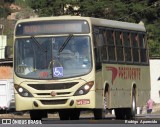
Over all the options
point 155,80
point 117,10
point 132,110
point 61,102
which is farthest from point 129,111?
point 117,10

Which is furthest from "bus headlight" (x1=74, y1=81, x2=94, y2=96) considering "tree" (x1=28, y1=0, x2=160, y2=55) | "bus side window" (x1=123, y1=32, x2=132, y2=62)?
"tree" (x1=28, y1=0, x2=160, y2=55)

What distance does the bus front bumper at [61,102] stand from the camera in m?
24.2

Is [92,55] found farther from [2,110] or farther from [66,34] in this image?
[2,110]

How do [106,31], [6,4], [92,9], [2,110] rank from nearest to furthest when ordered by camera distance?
[106,31] → [2,110] → [92,9] → [6,4]

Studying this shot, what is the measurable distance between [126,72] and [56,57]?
4543 mm

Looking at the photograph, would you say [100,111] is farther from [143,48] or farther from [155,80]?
[155,80]

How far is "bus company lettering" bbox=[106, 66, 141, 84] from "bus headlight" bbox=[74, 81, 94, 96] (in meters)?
2.11

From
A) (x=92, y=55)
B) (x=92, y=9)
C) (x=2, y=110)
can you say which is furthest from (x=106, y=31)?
(x=92, y=9)

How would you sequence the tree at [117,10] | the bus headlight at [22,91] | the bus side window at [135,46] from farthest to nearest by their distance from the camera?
1. the tree at [117,10]
2. the bus side window at [135,46]
3. the bus headlight at [22,91]

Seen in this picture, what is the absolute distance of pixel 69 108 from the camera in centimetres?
2436

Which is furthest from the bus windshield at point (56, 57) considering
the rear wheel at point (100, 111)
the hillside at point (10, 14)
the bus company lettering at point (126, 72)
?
the hillside at point (10, 14)

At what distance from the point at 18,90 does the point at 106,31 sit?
3850 mm

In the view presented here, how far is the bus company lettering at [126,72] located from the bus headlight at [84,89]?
211cm

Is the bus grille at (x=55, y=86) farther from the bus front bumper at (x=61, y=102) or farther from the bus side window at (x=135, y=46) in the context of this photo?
the bus side window at (x=135, y=46)
